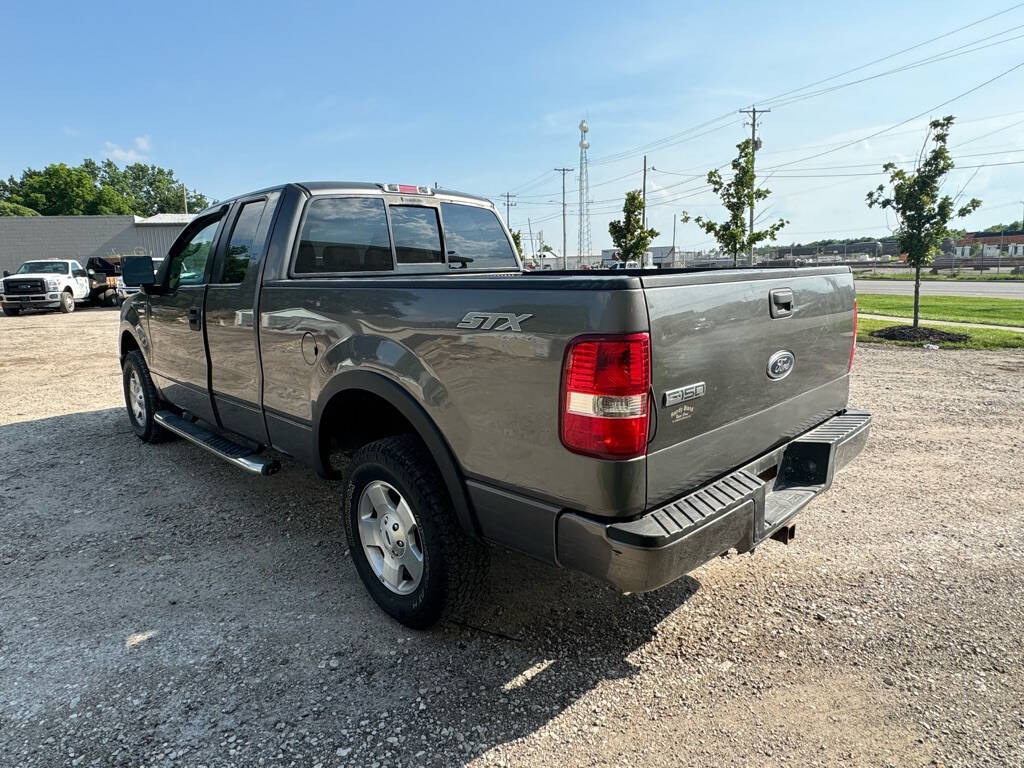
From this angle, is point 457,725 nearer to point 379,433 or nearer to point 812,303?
point 379,433

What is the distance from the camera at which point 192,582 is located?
3.46 metres

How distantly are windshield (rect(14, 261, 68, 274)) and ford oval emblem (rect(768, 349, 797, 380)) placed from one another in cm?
2796

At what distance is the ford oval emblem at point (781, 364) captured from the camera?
273 centimetres

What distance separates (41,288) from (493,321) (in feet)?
85.1

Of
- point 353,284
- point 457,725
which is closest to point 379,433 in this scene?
point 353,284

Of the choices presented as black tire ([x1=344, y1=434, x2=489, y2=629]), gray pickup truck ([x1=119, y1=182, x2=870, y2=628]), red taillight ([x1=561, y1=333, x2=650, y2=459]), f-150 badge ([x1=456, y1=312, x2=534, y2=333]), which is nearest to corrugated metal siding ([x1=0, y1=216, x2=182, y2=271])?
gray pickup truck ([x1=119, y1=182, x2=870, y2=628])

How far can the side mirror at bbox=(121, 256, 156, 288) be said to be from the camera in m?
5.08

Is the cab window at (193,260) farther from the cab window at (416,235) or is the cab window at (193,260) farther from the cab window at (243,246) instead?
the cab window at (416,235)

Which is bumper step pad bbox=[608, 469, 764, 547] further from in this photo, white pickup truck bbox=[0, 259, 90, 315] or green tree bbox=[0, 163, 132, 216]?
green tree bbox=[0, 163, 132, 216]

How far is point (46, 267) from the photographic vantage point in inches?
945

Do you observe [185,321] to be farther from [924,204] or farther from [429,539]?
[924,204]

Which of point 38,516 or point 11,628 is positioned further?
point 38,516

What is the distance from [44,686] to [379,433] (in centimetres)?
176

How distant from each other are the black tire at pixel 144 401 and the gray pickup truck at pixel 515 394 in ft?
5.98
